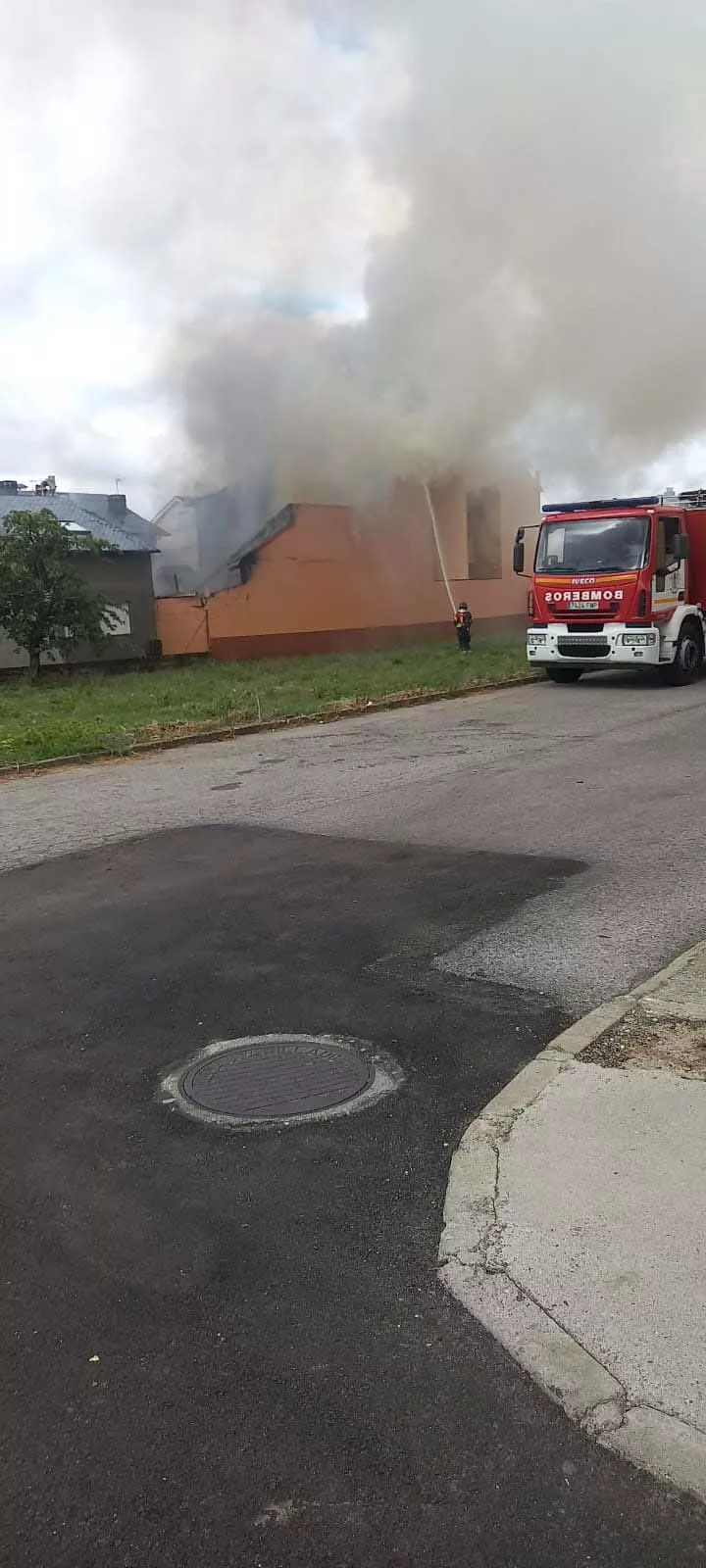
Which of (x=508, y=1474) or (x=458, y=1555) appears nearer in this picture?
(x=458, y=1555)

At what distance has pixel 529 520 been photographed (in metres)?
31.3

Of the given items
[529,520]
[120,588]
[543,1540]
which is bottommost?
[543,1540]

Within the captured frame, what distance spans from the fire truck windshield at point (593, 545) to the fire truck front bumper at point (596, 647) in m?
0.85

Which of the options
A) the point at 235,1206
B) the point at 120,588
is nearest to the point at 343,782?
the point at 235,1206

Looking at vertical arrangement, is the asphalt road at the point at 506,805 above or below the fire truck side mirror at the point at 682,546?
below

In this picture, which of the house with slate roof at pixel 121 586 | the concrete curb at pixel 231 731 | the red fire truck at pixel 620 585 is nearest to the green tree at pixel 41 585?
the house with slate roof at pixel 121 586

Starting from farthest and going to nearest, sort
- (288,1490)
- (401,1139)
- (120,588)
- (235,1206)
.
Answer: (120,588), (401,1139), (235,1206), (288,1490)

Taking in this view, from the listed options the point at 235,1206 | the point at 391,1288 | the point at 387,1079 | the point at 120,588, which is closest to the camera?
the point at 391,1288

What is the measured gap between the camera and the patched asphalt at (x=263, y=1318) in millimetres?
1874

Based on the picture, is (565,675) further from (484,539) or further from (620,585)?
(484,539)

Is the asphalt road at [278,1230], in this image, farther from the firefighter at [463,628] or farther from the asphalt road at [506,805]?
the firefighter at [463,628]

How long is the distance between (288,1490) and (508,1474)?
0.40 meters

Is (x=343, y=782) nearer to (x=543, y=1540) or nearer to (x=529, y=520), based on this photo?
(x=543, y=1540)

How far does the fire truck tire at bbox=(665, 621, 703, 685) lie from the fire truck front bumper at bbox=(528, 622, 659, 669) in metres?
0.79
